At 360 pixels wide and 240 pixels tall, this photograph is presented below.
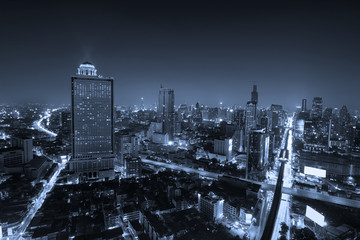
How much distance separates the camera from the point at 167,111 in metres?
23.4

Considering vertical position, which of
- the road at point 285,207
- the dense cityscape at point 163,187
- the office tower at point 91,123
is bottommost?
the road at point 285,207

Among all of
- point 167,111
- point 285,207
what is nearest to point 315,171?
point 285,207

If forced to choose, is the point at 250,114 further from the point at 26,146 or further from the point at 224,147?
the point at 26,146

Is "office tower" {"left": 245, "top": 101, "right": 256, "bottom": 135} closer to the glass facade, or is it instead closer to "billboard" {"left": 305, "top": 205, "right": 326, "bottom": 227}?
"billboard" {"left": 305, "top": 205, "right": 326, "bottom": 227}

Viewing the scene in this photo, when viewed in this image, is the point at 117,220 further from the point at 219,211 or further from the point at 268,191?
the point at 268,191

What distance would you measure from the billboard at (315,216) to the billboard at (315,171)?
399 cm

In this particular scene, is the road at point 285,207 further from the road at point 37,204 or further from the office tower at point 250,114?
the road at point 37,204

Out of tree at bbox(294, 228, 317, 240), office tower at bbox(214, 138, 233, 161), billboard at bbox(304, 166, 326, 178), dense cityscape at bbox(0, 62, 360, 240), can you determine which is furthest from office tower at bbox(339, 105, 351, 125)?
tree at bbox(294, 228, 317, 240)

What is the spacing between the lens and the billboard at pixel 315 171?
11363 mm

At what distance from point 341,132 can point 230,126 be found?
990cm

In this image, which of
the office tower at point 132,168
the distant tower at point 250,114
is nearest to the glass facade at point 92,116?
the office tower at point 132,168

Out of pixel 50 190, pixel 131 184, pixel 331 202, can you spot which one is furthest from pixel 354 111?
pixel 50 190

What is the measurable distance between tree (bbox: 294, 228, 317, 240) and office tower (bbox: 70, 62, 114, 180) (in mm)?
9729

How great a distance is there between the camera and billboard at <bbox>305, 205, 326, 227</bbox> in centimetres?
763
